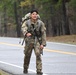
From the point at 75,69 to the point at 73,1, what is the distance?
2827 centimetres

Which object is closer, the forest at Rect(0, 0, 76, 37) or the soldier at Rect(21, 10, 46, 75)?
the soldier at Rect(21, 10, 46, 75)

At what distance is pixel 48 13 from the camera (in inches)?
2026

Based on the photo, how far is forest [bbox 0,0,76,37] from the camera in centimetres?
4378

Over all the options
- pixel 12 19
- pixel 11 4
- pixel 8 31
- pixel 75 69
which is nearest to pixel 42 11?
pixel 11 4

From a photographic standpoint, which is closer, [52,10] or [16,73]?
[16,73]

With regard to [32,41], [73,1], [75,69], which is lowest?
[75,69]

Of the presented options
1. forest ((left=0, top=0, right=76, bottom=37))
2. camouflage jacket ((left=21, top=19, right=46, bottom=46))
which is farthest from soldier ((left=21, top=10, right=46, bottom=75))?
forest ((left=0, top=0, right=76, bottom=37))

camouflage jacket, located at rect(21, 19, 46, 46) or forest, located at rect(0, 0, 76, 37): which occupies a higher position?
forest, located at rect(0, 0, 76, 37)

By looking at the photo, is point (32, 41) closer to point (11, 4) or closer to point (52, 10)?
point (52, 10)

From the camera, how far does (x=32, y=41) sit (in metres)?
11.5

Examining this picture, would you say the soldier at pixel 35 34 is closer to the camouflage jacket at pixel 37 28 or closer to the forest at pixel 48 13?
the camouflage jacket at pixel 37 28

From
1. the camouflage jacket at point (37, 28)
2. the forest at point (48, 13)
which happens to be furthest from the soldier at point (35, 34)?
the forest at point (48, 13)

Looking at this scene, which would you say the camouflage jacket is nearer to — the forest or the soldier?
the soldier

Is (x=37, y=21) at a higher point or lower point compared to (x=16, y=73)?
higher
